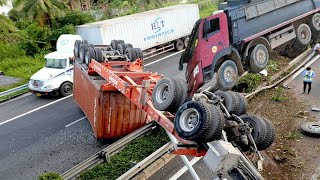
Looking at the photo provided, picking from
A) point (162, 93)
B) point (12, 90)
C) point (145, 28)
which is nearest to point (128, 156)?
point (162, 93)

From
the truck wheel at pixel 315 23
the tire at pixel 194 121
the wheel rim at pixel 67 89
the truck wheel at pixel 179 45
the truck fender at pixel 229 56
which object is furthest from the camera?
the truck wheel at pixel 179 45

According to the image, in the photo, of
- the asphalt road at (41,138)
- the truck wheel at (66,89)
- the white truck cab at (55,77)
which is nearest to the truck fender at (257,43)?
the asphalt road at (41,138)

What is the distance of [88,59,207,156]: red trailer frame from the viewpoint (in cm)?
638

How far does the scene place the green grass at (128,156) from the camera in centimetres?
957

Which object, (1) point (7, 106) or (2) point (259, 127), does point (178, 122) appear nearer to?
(2) point (259, 127)

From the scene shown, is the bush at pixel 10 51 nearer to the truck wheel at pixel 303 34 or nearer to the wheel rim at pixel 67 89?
the wheel rim at pixel 67 89

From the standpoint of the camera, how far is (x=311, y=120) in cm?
1237

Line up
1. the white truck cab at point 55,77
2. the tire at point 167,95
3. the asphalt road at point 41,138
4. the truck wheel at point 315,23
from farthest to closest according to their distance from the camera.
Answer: the white truck cab at point 55,77, the truck wheel at point 315,23, the asphalt road at point 41,138, the tire at point 167,95

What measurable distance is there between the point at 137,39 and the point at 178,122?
1762 cm

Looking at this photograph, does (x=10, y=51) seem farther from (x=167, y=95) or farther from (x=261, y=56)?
(x=167, y=95)

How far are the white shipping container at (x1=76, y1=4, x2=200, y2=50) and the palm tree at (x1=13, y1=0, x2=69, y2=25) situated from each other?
3994mm

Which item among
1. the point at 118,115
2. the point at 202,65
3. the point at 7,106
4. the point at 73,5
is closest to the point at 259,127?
the point at 202,65

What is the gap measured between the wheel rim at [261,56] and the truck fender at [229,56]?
538 millimetres

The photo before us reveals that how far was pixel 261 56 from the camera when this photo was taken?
10.5 meters
